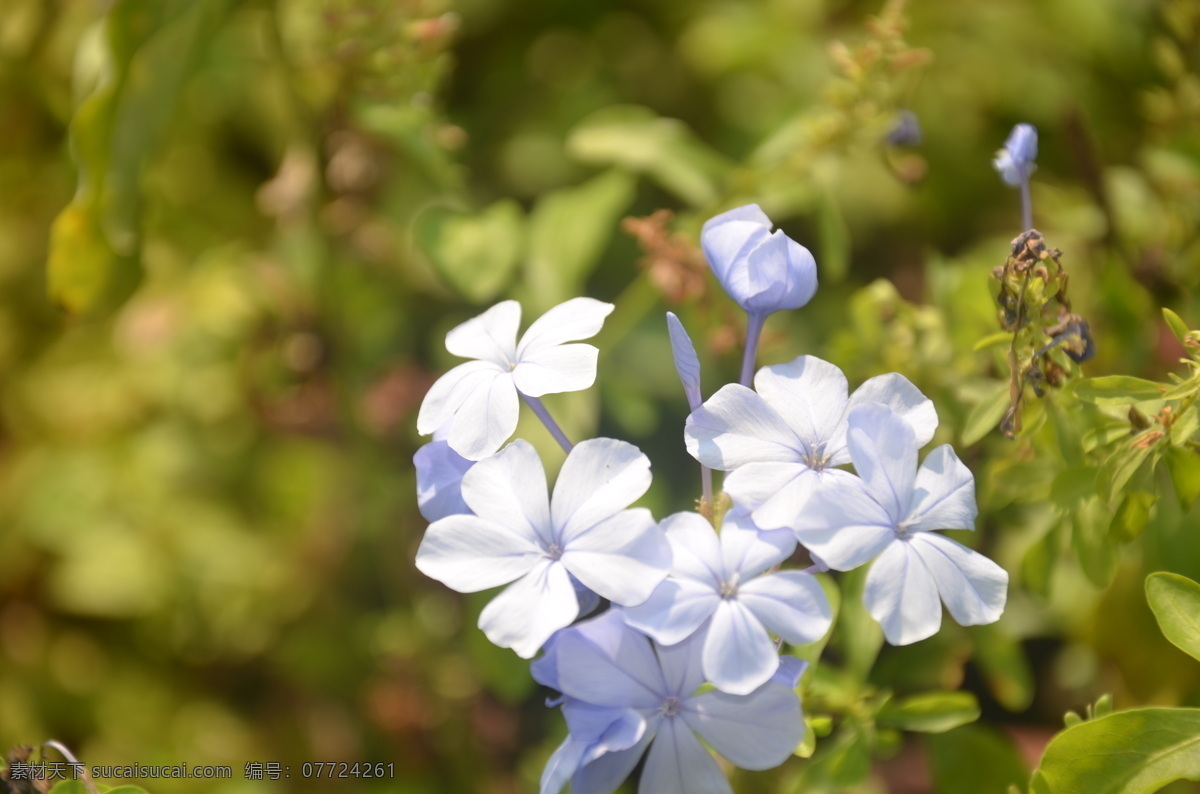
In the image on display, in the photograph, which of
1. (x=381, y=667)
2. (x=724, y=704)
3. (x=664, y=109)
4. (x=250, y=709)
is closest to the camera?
(x=724, y=704)

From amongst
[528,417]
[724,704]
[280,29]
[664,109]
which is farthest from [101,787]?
[664,109]

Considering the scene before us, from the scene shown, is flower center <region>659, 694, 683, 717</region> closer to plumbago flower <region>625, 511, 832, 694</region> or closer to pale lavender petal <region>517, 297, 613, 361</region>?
plumbago flower <region>625, 511, 832, 694</region>

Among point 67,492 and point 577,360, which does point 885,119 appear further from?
point 67,492

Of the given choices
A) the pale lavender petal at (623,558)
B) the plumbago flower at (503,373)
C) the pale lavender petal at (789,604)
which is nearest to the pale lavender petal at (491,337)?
the plumbago flower at (503,373)

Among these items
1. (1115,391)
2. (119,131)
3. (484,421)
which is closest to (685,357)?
(484,421)

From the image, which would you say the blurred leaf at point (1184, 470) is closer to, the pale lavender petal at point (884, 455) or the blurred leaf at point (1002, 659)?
the pale lavender petal at point (884, 455)

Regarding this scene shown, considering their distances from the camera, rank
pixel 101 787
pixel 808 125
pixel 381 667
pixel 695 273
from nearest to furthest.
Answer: pixel 101 787 → pixel 695 273 → pixel 808 125 → pixel 381 667
